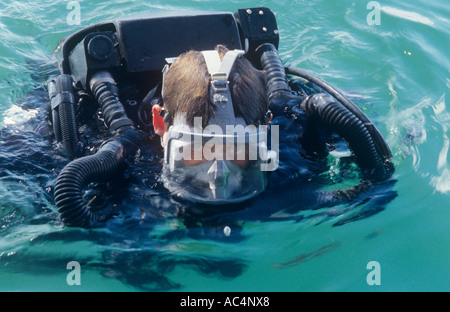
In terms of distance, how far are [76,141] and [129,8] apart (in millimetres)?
3425

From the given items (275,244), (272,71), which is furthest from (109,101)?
(275,244)

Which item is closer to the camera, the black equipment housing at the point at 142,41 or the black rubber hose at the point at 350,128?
the black rubber hose at the point at 350,128

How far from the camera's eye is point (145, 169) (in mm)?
3021

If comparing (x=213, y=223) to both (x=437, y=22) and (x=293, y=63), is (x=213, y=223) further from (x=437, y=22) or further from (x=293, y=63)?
(x=437, y=22)

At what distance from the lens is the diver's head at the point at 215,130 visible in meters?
2.49

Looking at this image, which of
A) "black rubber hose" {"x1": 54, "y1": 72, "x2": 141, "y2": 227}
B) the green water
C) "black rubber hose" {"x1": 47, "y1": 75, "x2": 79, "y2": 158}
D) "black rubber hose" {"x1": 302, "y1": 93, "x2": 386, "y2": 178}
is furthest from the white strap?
"black rubber hose" {"x1": 47, "y1": 75, "x2": 79, "y2": 158}

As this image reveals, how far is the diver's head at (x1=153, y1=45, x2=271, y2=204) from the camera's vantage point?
2.49 metres

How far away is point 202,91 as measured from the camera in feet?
8.25

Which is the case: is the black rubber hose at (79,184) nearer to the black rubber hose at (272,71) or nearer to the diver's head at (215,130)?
the diver's head at (215,130)

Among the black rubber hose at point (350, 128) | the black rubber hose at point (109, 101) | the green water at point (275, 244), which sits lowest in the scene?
the green water at point (275, 244)

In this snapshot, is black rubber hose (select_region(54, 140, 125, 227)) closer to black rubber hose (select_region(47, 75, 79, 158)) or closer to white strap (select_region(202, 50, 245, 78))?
black rubber hose (select_region(47, 75, 79, 158))

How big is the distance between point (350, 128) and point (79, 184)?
5.09 ft

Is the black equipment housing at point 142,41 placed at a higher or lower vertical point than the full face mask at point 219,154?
higher

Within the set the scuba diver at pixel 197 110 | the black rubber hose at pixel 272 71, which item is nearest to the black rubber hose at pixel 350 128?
the scuba diver at pixel 197 110
